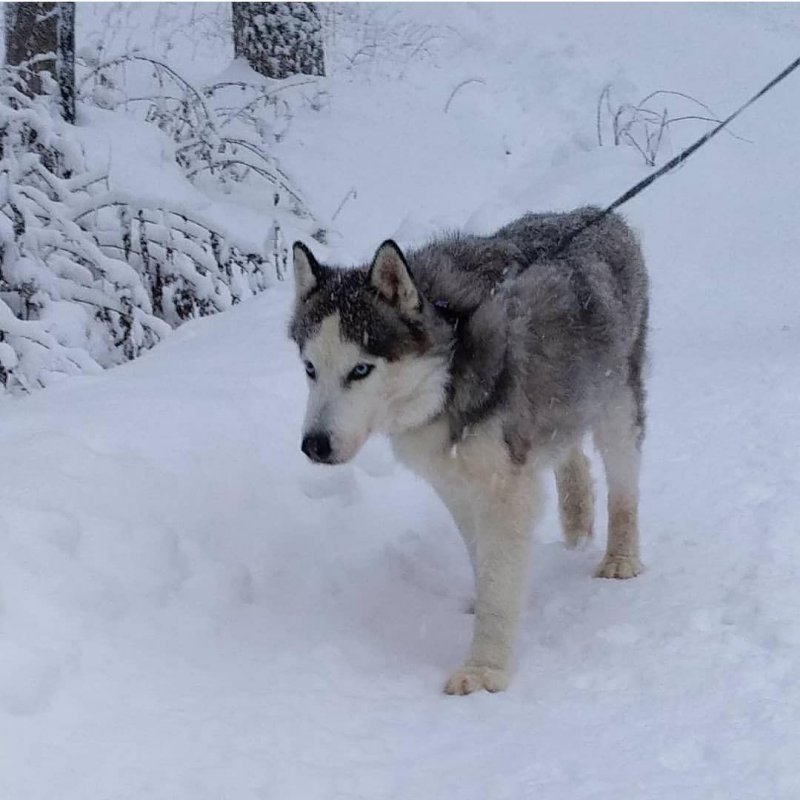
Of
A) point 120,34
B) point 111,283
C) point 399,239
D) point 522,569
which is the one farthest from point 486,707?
point 120,34

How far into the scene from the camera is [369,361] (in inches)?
134

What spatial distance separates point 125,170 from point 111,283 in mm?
1556

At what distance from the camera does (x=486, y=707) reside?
324 centimetres

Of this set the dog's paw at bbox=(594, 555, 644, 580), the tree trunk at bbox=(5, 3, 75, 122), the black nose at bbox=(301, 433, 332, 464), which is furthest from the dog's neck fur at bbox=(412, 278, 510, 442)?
the tree trunk at bbox=(5, 3, 75, 122)

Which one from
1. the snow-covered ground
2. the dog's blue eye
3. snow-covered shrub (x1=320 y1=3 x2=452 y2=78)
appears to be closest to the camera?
the snow-covered ground

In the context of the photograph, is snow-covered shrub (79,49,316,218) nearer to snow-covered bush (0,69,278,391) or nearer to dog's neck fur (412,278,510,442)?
snow-covered bush (0,69,278,391)

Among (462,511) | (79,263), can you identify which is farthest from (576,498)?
(79,263)

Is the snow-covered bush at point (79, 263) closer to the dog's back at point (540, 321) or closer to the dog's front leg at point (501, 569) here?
the dog's back at point (540, 321)

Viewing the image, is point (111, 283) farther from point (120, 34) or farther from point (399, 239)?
point (120, 34)

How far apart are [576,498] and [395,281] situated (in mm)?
1702

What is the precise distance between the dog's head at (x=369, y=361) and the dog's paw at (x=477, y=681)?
808 millimetres

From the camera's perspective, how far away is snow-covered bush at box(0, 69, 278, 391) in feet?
18.7

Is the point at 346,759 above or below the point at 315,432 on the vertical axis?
below

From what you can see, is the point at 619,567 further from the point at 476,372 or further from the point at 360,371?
the point at 360,371
